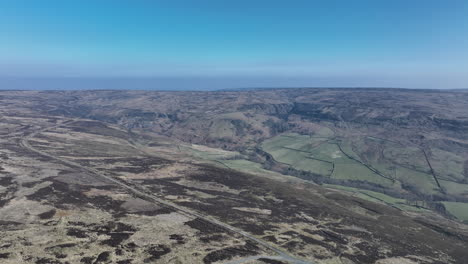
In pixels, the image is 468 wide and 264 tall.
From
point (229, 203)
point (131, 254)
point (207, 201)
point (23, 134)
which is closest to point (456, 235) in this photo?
point (229, 203)

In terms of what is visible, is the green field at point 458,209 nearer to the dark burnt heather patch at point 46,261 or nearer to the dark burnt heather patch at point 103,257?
the dark burnt heather patch at point 103,257

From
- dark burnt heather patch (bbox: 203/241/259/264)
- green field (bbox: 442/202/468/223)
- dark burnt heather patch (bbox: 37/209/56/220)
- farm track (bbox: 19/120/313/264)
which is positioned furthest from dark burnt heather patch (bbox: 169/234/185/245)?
green field (bbox: 442/202/468/223)

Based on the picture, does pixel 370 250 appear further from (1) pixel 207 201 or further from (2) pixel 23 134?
(2) pixel 23 134

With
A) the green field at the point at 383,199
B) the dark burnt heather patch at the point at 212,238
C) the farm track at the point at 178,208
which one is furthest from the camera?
the green field at the point at 383,199

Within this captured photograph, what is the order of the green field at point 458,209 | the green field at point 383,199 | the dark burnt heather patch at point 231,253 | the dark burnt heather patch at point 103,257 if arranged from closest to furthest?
the dark burnt heather patch at point 103,257, the dark burnt heather patch at point 231,253, the green field at point 458,209, the green field at point 383,199

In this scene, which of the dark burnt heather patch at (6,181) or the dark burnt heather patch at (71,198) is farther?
the dark burnt heather patch at (6,181)

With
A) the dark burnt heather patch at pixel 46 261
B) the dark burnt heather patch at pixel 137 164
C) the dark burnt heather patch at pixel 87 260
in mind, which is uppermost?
the dark burnt heather patch at pixel 46 261

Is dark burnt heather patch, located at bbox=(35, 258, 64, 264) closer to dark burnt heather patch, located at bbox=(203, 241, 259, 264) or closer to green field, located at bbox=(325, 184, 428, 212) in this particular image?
dark burnt heather patch, located at bbox=(203, 241, 259, 264)

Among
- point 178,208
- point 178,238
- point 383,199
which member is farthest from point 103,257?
point 383,199

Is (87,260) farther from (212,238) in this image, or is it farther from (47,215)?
(212,238)

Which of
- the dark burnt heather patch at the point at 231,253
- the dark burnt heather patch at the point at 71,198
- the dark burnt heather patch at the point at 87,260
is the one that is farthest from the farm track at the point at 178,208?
the dark burnt heather patch at the point at 87,260
